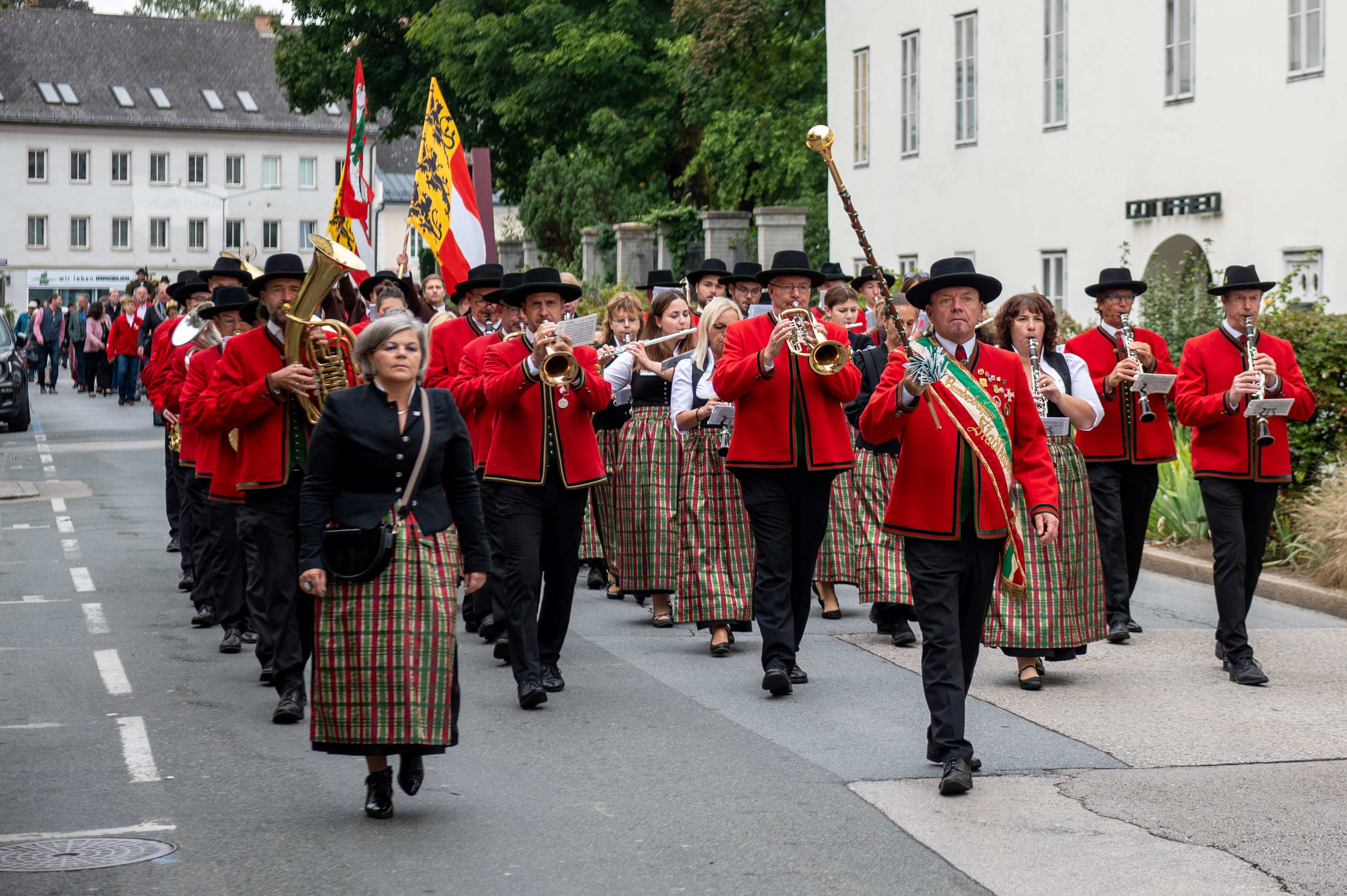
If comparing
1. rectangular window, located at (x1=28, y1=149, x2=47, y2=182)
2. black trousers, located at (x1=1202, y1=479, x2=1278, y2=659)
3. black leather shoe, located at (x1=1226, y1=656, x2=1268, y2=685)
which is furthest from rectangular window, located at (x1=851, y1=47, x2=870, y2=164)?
rectangular window, located at (x1=28, y1=149, x2=47, y2=182)

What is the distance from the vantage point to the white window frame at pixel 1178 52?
2186 cm

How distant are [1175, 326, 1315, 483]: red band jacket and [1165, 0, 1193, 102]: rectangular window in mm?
13232

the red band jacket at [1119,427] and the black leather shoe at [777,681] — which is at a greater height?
the red band jacket at [1119,427]

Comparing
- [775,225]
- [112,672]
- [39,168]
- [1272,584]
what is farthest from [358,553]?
[39,168]

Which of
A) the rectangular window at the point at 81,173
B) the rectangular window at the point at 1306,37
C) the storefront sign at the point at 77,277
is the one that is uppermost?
the rectangular window at the point at 81,173

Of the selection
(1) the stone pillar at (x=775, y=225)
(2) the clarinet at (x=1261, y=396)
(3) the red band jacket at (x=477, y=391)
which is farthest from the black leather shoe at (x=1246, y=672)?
(1) the stone pillar at (x=775, y=225)

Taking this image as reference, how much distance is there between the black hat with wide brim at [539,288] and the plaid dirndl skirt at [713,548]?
Result: 5.44 ft

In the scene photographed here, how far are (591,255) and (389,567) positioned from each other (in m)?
36.0

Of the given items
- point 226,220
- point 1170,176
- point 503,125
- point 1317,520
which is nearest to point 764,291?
→ point 1317,520

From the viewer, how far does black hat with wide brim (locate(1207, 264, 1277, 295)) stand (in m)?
9.56

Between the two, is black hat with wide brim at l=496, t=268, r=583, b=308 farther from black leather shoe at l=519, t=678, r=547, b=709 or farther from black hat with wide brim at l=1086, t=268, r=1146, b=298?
black hat with wide brim at l=1086, t=268, r=1146, b=298

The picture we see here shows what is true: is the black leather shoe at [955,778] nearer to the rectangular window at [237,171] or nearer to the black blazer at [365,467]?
the black blazer at [365,467]

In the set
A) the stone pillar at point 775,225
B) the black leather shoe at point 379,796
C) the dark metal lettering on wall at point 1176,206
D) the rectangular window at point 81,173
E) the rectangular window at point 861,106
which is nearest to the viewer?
the black leather shoe at point 379,796

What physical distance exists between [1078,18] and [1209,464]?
1586 cm
